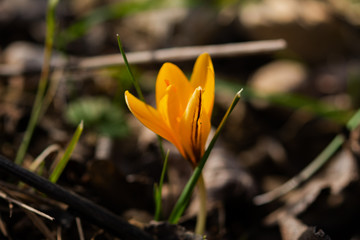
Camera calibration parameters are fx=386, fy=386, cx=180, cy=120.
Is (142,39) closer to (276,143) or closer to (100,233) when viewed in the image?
(276,143)

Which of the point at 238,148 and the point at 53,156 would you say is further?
the point at 238,148

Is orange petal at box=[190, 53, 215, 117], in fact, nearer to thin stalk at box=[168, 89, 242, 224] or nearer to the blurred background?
thin stalk at box=[168, 89, 242, 224]

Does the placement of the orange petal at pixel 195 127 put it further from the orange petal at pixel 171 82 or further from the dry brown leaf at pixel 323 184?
the dry brown leaf at pixel 323 184

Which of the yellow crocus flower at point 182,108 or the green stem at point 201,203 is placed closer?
the yellow crocus flower at point 182,108

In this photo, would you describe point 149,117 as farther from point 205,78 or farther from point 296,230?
point 296,230

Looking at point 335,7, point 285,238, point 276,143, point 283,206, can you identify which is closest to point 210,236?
point 285,238

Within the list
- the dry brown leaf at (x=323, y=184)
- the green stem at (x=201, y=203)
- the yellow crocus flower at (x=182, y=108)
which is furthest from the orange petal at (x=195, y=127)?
the dry brown leaf at (x=323, y=184)

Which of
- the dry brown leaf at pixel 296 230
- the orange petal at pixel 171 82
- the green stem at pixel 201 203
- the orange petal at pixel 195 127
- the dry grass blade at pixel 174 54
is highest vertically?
the dry grass blade at pixel 174 54
